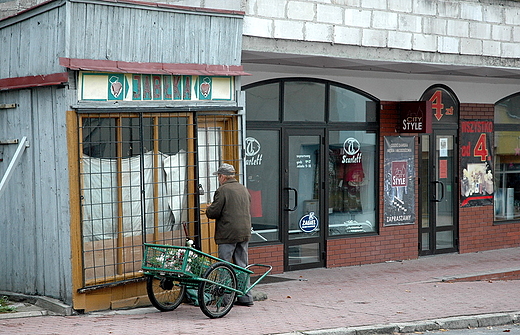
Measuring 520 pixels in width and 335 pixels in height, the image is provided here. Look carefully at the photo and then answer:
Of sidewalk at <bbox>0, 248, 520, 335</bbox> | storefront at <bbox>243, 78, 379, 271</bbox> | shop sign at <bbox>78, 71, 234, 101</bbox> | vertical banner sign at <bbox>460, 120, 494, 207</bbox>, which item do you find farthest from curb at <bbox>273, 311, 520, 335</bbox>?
vertical banner sign at <bbox>460, 120, 494, 207</bbox>

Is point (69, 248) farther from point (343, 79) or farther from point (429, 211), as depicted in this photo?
point (429, 211)

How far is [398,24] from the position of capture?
12086 millimetres

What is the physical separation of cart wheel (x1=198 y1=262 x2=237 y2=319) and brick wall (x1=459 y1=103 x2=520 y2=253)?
Answer: 7.47m

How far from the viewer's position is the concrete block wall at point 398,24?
35.3ft

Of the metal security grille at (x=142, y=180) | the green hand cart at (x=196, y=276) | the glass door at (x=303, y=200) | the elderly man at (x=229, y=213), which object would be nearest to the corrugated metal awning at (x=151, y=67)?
the metal security grille at (x=142, y=180)

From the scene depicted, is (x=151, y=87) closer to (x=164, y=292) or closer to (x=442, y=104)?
(x=164, y=292)

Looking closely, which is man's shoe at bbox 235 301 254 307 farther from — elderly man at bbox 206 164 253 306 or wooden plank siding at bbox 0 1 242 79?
wooden plank siding at bbox 0 1 242 79

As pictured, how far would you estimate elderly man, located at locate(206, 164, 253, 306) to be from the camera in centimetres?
924

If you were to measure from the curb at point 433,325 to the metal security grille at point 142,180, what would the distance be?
2.44m

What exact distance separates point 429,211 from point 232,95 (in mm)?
6080

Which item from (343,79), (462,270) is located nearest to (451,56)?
(343,79)

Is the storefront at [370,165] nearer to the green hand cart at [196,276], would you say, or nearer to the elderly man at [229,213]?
the elderly man at [229,213]

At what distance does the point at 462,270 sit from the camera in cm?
1323

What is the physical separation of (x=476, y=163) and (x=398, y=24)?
4.43m
